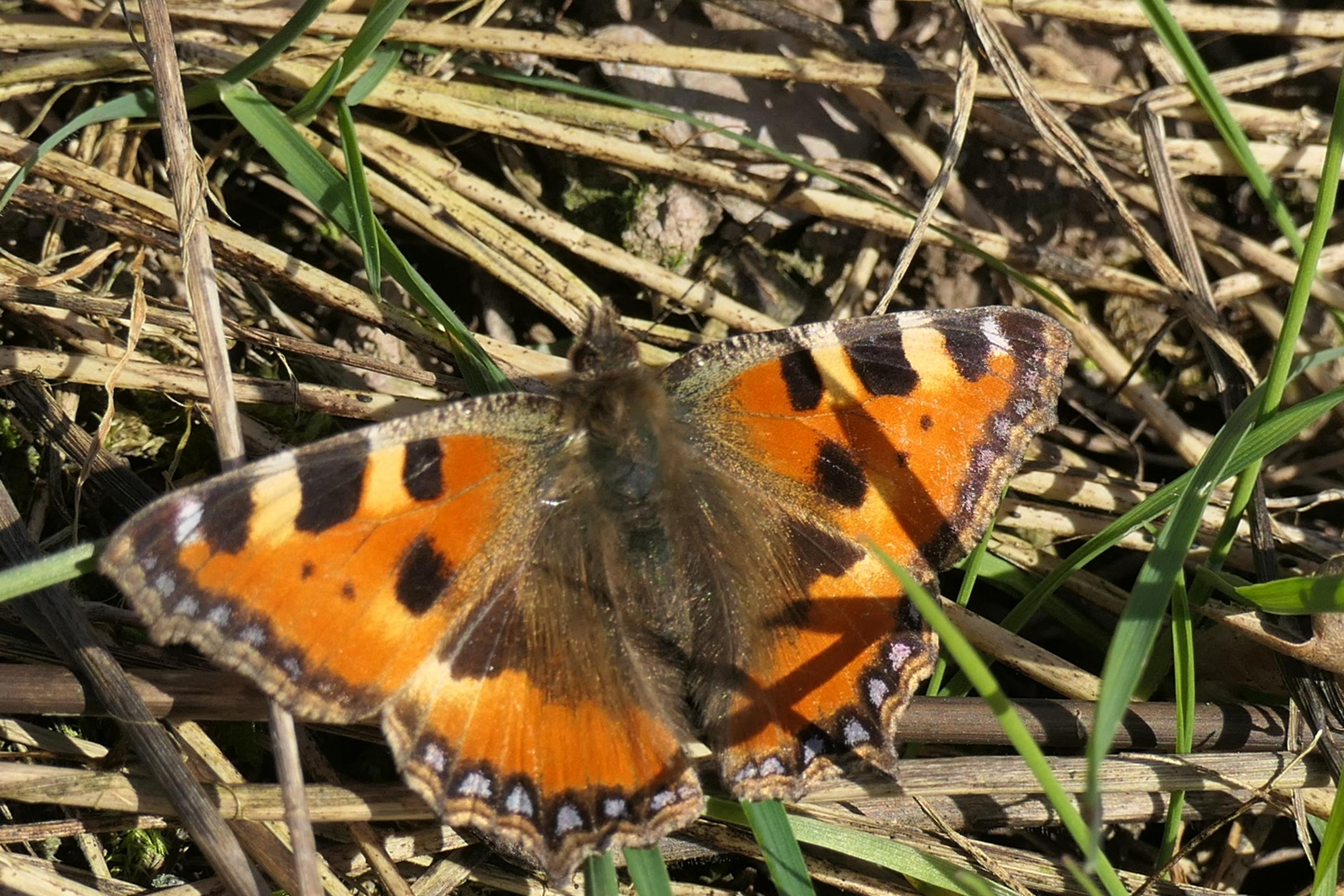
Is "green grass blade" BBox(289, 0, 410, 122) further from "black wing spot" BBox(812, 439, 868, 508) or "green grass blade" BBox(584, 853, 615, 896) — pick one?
"green grass blade" BBox(584, 853, 615, 896)

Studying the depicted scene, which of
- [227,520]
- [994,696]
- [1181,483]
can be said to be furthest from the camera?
[1181,483]

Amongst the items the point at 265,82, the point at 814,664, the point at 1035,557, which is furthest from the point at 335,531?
the point at 1035,557

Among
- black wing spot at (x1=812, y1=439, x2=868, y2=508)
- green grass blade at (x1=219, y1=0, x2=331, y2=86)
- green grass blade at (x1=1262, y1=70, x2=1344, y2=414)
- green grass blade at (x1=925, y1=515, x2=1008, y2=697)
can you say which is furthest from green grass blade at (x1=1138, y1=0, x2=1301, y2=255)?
green grass blade at (x1=219, y1=0, x2=331, y2=86)

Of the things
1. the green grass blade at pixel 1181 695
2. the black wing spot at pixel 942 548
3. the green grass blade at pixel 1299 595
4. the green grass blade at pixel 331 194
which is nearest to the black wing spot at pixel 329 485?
the green grass blade at pixel 331 194

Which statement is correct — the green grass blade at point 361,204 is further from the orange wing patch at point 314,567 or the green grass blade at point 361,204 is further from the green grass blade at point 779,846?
the green grass blade at point 779,846

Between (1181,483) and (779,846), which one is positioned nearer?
(779,846)

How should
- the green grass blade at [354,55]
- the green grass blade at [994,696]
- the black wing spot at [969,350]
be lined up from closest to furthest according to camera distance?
the green grass blade at [994,696] < the black wing spot at [969,350] < the green grass blade at [354,55]

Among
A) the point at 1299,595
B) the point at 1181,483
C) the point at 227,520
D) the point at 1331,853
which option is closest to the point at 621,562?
the point at 227,520

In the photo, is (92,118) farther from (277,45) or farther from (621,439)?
(621,439)
